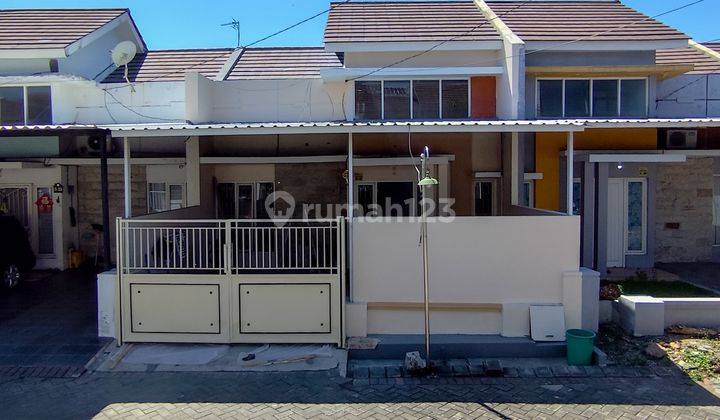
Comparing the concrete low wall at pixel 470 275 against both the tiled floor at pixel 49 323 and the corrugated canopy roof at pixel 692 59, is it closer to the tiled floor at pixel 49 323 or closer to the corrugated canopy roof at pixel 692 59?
the tiled floor at pixel 49 323

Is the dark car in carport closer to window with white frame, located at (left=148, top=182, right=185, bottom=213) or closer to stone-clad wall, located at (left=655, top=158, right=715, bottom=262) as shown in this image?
window with white frame, located at (left=148, top=182, right=185, bottom=213)

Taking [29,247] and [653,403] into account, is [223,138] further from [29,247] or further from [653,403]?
[653,403]

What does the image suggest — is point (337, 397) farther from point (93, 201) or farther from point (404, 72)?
point (93, 201)

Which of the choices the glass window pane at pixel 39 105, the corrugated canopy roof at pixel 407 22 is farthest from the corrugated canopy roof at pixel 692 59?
the glass window pane at pixel 39 105

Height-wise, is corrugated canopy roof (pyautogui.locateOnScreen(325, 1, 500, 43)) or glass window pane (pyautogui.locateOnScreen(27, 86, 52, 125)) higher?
corrugated canopy roof (pyautogui.locateOnScreen(325, 1, 500, 43))

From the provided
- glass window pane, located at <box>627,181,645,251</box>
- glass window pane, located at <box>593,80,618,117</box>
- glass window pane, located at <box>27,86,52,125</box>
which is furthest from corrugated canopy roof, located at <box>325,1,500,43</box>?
glass window pane, located at <box>27,86,52,125</box>

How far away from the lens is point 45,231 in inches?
503

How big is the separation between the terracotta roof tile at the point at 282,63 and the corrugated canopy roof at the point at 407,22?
91 centimetres

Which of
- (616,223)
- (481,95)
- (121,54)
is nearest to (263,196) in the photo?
(121,54)

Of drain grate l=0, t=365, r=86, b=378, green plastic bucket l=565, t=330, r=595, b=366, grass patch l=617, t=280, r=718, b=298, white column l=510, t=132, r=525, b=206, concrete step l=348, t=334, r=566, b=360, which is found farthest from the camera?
white column l=510, t=132, r=525, b=206

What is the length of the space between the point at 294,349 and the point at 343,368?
0.90 meters

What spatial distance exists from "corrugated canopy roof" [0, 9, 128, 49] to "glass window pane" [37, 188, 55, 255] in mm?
3329

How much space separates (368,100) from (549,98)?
396 cm

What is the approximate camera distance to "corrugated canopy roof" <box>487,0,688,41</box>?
11.7 metres
